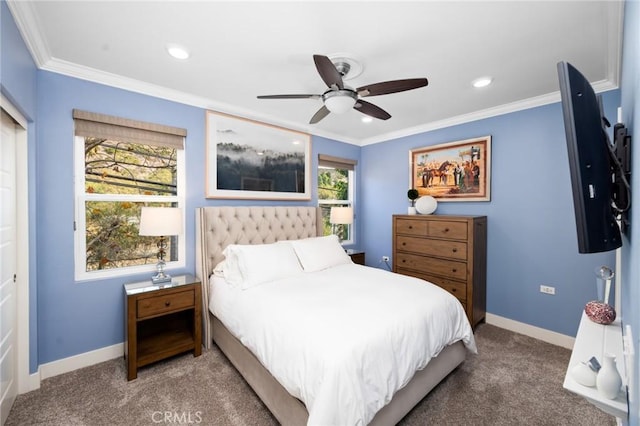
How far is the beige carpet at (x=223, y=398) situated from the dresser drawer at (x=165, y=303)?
0.50 metres

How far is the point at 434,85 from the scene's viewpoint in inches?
102

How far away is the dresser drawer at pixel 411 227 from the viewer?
133 inches

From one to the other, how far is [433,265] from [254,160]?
258 cm

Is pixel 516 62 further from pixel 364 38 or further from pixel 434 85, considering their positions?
pixel 364 38

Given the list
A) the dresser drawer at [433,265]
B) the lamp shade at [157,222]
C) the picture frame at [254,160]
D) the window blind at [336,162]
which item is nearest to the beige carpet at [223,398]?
the dresser drawer at [433,265]

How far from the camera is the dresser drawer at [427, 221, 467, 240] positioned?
3011 millimetres

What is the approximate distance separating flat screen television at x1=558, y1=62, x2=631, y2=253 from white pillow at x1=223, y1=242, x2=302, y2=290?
6.99 ft

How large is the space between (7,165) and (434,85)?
3.45m

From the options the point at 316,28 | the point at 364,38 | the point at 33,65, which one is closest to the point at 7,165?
the point at 33,65

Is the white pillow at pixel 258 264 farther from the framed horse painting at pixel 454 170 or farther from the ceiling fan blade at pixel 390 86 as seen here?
the framed horse painting at pixel 454 170

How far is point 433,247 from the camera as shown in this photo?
3.29 metres

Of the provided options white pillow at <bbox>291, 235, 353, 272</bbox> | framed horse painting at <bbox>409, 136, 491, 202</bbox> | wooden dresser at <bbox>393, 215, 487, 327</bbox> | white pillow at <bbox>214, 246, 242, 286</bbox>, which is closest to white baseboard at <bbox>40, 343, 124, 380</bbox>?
white pillow at <bbox>214, 246, 242, 286</bbox>

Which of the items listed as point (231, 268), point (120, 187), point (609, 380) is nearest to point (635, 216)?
point (609, 380)

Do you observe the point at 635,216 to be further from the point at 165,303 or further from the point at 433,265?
the point at 165,303
